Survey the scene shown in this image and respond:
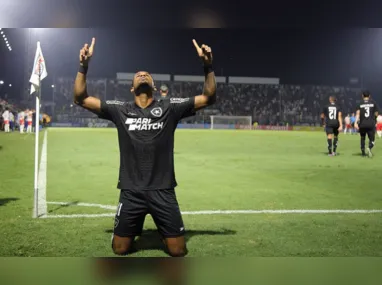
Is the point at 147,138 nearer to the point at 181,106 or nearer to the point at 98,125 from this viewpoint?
the point at 181,106

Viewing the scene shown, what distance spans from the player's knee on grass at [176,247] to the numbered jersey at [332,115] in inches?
455

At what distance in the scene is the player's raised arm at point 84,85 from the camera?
3941 millimetres

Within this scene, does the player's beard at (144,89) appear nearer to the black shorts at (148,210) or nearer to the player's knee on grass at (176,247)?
the black shorts at (148,210)

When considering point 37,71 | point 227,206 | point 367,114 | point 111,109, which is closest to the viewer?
point 111,109

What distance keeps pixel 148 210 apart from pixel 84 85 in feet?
4.32

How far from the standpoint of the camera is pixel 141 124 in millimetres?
4203

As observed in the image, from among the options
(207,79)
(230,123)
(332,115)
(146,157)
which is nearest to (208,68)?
(207,79)

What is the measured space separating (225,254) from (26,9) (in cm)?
343

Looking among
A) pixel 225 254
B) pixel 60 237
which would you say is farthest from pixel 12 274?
pixel 225 254

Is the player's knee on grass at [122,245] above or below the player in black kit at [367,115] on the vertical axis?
below

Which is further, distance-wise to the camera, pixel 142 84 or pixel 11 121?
pixel 11 121

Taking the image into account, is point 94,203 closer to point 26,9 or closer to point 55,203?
point 55,203

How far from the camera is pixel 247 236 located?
16.4 ft

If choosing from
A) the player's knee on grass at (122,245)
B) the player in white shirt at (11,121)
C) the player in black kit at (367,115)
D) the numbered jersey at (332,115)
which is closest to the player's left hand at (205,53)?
the player's knee on grass at (122,245)
